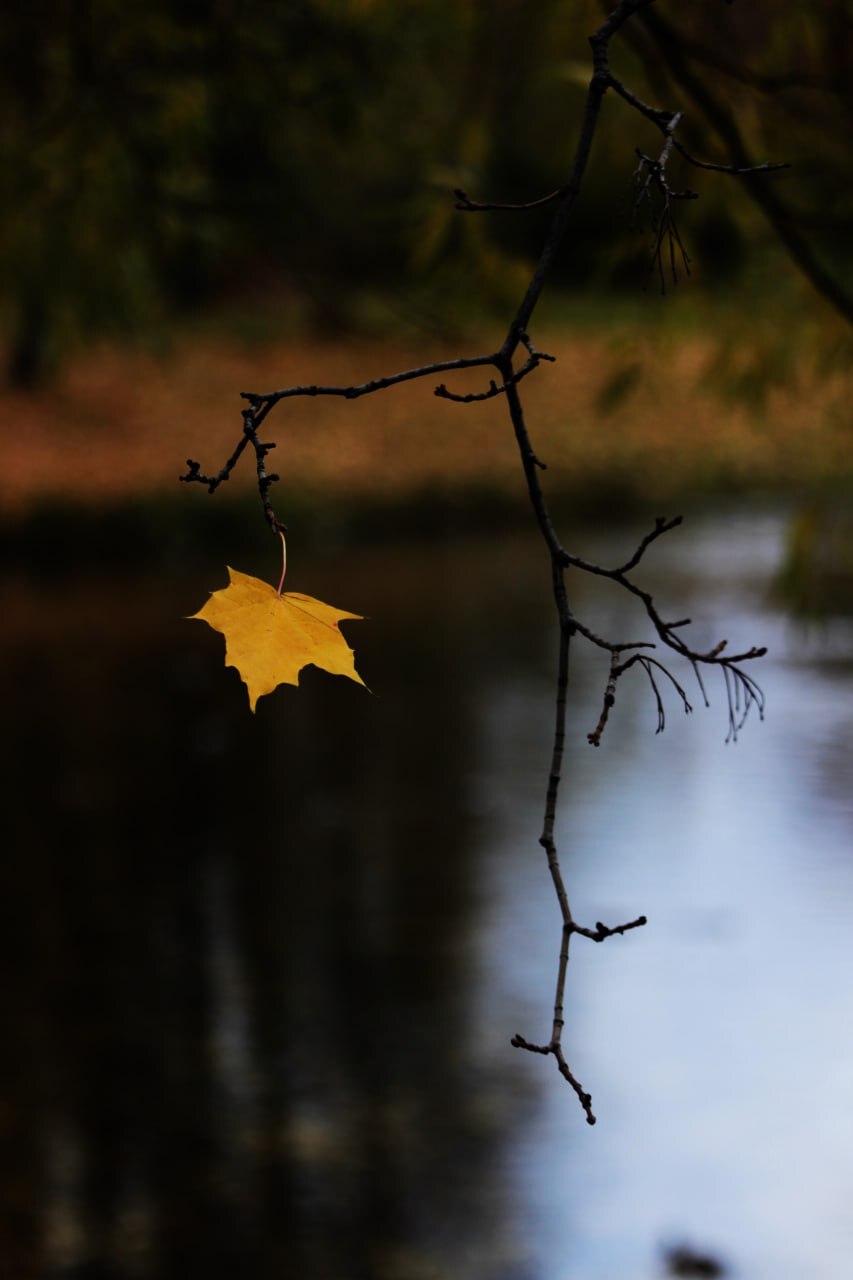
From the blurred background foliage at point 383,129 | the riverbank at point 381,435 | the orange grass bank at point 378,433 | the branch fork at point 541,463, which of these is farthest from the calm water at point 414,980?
the orange grass bank at point 378,433

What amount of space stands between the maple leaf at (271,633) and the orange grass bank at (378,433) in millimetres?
12450

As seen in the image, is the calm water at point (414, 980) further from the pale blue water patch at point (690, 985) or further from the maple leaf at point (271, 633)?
the maple leaf at point (271, 633)

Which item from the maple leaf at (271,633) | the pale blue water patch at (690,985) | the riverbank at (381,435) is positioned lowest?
the maple leaf at (271,633)

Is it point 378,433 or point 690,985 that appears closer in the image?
point 690,985

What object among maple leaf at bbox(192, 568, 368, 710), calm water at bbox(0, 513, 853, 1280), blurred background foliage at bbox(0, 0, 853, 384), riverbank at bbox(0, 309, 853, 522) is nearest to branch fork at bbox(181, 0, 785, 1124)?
maple leaf at bbox(192, 568, 368, 710)

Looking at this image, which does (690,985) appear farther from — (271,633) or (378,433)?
(378,433)

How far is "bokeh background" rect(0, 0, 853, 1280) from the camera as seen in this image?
13.7ft

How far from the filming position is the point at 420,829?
23.8 ft

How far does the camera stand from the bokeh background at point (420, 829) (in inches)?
→ 165

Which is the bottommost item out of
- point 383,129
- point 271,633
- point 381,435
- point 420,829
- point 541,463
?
point 271,633

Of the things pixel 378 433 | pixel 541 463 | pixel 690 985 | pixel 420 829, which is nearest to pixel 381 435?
pixel 378 433

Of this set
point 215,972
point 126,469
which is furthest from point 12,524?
point 215,972

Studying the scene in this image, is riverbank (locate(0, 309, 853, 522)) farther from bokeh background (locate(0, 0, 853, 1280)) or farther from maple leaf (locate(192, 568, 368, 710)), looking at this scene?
maple leaf (locate(192, 568, 368, 710))

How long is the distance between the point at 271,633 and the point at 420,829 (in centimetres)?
594
